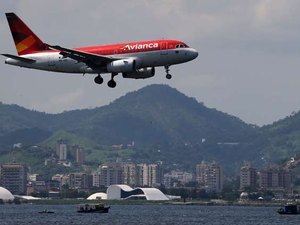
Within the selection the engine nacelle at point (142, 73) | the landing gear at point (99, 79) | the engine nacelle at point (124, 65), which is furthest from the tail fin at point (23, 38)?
the engine nacelle at point (142, 73)

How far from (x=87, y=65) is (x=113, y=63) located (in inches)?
170

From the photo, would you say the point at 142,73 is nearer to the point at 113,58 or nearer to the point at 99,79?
the point at 113,58

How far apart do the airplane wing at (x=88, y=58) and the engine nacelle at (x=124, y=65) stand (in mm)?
1757

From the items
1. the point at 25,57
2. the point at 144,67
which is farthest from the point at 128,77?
the point at 25,57

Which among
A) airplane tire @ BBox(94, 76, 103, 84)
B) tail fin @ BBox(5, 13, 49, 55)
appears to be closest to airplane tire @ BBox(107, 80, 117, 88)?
airplane tire @ BBox(94, 76, 103, 84)

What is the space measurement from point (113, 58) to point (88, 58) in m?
3.51

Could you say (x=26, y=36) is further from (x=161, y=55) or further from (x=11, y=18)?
(x=161, y=55)

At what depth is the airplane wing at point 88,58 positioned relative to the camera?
14550 centimetres

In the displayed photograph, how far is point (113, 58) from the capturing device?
147375 millimetres

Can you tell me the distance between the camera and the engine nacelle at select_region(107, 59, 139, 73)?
144 m

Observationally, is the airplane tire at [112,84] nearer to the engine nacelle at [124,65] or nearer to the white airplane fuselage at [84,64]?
the white airplane fuselage at [84,64]

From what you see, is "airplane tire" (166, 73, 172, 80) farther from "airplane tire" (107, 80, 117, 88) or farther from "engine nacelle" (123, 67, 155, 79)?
"airplane tire" (107, 80, 117, 88)

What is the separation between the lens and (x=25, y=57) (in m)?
154

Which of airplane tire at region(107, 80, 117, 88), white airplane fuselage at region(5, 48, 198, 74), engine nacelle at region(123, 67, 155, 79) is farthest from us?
airplane tire at region(107, 80, 117, 88)
